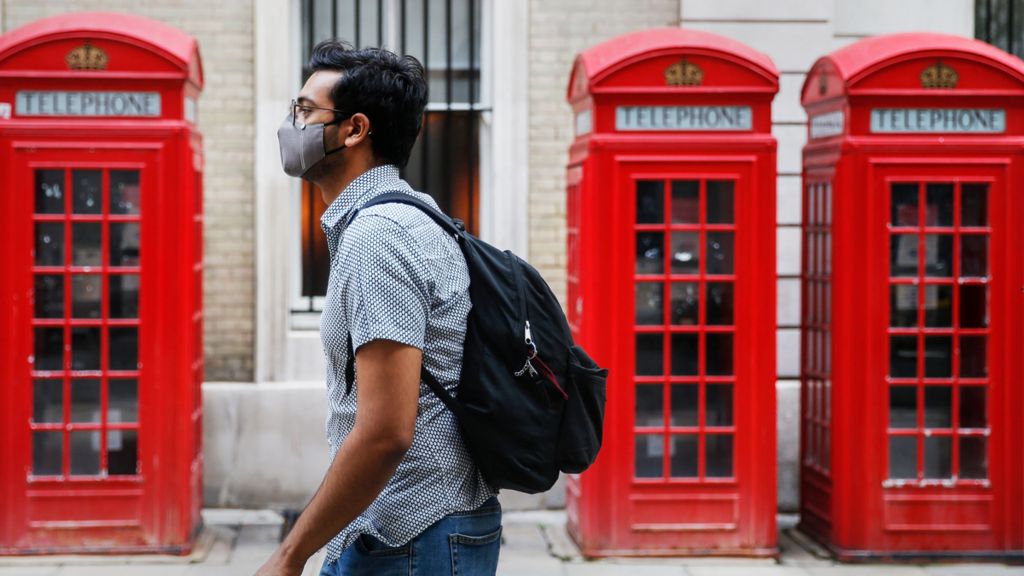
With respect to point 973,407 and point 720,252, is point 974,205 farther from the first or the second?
point 720,252

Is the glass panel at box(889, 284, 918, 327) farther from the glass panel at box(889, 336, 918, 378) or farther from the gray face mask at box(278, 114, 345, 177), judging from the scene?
the gray face mask at box(278, 114, 345, 177)

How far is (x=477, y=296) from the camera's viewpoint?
8.23 feet

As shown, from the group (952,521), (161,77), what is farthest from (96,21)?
(952,521)

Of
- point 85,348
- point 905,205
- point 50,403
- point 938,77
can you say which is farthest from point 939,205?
point 50,403

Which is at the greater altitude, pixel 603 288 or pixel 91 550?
pixel 603 288

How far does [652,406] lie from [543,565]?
3.18 feet

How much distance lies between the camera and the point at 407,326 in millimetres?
2314

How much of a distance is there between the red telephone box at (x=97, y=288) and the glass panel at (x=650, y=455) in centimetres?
227

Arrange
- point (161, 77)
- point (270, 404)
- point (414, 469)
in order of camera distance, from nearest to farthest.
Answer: point (414, 469)
point (161, 77)
point (270, 404)

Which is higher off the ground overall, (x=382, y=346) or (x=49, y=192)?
(x=49, y=192)

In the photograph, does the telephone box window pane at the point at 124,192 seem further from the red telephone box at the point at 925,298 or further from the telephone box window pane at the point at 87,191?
the red telephone box at the point at 925,298

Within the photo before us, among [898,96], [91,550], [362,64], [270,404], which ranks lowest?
[91,550]

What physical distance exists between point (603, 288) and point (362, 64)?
4.04m

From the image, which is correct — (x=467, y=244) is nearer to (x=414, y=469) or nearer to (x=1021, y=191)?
(x=414, y=469)
